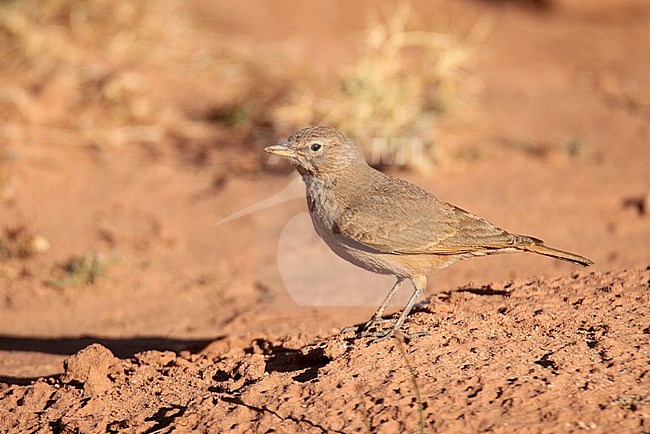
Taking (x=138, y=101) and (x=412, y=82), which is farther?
(x=138, y=101)

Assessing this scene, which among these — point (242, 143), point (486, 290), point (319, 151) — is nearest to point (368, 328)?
point (486, 290)

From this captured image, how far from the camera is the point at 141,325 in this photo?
677cm

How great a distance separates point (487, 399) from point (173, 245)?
5.03 metres

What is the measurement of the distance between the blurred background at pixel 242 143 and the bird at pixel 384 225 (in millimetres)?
752

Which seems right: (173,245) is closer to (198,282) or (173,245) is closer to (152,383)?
(198,282)

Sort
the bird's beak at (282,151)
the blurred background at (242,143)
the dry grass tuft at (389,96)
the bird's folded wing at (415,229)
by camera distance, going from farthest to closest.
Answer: the dry grass tuft at (389,96) → the blurred background at (242,143) → the bird's beak at (282,151) → the bird's folded wing at (415,229)

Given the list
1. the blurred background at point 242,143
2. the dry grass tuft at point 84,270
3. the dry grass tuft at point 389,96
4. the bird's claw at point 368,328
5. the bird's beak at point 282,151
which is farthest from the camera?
the dry grass tuft at point 389,96

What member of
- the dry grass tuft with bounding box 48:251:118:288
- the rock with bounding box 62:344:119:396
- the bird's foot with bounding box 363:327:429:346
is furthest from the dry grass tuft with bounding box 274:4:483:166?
the rock with bounding box 62:344:119:396

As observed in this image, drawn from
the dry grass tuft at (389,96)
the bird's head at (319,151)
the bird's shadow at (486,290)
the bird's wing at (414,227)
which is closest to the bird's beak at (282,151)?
the bird's head at (319,151)

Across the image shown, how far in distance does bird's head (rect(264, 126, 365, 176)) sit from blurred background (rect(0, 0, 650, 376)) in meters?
1.10

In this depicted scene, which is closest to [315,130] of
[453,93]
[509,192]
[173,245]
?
[173,245]

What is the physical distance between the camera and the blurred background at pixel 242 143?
723 centimetres

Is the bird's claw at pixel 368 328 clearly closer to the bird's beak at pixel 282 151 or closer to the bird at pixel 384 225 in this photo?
the bird at pixel 384 225

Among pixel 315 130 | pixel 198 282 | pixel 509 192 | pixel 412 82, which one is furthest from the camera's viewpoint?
pixel 412 82
